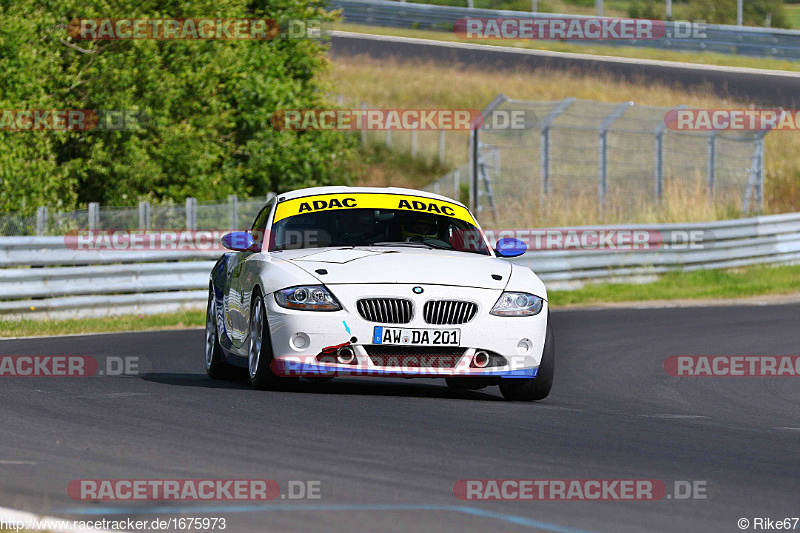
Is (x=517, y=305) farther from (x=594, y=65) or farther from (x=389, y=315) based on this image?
(x=594, y=65)

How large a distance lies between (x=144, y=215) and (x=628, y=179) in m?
12.7

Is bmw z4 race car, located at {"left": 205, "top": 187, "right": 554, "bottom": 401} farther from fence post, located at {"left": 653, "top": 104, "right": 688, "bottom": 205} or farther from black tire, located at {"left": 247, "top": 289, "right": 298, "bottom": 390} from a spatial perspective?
fence post, located at {"left": 653, "top": 104, "right": 688, "bottom": 205}

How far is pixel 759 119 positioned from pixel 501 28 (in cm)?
1989

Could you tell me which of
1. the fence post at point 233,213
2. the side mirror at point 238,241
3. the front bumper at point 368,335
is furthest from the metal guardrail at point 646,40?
the front bumper at point 368,335

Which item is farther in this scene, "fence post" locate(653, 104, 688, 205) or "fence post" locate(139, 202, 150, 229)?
"fence post" locate(653, 104, 688, 205)

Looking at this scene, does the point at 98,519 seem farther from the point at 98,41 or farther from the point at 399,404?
the point at 98,41

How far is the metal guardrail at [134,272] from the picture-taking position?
661 inches

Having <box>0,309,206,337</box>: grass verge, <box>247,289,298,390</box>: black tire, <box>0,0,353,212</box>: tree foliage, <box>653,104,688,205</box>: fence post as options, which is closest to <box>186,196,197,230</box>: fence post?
<box>0,309,206,337</box>: grass verge

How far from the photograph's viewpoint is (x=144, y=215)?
68.0 feet

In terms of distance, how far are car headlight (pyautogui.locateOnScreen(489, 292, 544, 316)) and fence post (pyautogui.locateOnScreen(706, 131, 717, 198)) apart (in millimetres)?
20162

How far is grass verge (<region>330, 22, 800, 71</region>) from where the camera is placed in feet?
153

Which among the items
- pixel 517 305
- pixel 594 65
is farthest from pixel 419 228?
pixel 594 65

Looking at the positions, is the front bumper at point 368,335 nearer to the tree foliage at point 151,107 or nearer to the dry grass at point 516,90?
the tree foliage at point 151,107

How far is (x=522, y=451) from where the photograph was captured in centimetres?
706
